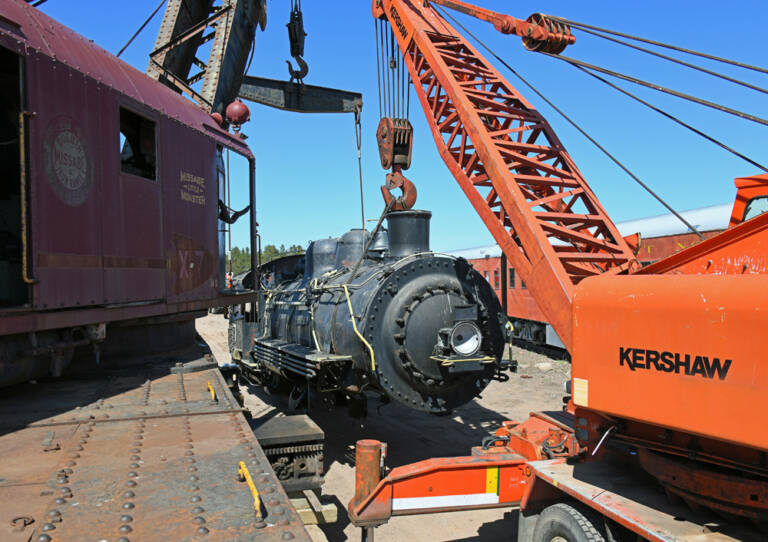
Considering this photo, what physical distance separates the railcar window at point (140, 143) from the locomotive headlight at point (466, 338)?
3.76 m

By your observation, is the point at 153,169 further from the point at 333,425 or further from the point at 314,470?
the point at 333,425

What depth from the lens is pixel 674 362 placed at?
3.13 meters

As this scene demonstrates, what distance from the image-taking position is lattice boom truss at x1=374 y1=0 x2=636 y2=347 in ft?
21.3

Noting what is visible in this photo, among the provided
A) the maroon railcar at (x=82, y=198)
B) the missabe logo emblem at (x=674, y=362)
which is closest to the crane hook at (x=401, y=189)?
the maroon railcar at (x=82, y=198)

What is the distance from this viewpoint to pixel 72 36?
4.31 m

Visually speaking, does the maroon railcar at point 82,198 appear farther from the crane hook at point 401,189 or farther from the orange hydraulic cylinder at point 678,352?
the crane hook at point 401,189

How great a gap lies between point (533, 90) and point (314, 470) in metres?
6.48

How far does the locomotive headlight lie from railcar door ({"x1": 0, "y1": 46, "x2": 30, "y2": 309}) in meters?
4.39

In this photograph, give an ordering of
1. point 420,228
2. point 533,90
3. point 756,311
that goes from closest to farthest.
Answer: point 756,311
point 420,228
point 533,90

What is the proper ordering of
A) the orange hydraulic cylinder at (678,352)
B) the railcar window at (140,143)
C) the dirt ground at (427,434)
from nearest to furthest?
the orange hydraulic cylinder at (678,352), the railcar window at (140,143), the dirt ground at (427,434)

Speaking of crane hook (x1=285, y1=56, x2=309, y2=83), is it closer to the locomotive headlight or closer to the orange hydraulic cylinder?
the locomotive headlight

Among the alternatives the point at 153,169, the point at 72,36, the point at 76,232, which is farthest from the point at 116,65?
the point at 76,232

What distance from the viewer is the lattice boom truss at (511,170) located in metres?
6.48

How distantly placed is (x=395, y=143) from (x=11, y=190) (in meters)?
6.09
